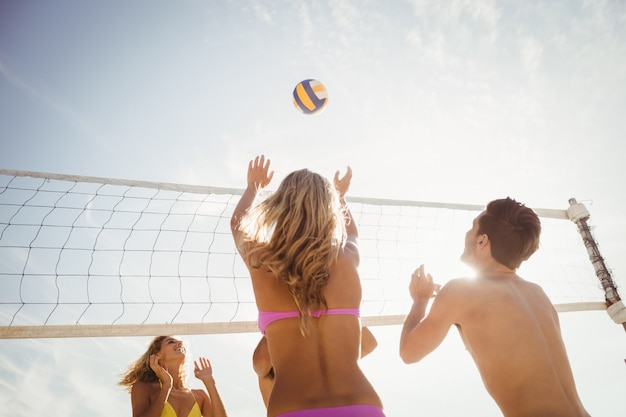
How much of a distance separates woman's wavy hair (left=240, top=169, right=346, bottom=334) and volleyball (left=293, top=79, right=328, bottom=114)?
3.60 m

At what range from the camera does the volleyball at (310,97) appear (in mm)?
5320

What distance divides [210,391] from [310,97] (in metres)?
3.61

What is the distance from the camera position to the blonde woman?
141cm

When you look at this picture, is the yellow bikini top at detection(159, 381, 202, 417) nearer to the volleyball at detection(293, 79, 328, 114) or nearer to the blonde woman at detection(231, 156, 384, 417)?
the blonde woman at detection(231, 156, 384, 417)

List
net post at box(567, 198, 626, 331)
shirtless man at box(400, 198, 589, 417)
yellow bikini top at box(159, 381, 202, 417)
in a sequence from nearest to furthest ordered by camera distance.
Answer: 1. shirtless man at box(400, 198, 589, 417)
2. yellow bikini top at box(159, 381, 202, 417)
3. net post at box(567, 198, 626, 331)

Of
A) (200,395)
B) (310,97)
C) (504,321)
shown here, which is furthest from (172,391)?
(310,97)

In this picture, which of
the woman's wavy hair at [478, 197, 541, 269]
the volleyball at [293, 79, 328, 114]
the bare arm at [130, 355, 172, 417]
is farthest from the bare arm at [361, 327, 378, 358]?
the volleyball at [293, 79, 328, 114]

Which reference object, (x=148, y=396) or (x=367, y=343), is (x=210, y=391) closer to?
(x=148, y=396)

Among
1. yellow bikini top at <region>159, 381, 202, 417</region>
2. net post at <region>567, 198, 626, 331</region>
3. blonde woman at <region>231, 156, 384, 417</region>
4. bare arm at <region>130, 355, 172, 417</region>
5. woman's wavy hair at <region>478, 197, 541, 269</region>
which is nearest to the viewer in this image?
blonde woman at <region>231, 156, 384, 417</region>

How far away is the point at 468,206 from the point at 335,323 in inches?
169

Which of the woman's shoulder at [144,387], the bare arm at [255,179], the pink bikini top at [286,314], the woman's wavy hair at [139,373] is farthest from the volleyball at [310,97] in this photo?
the pink bikini top at [286,314]

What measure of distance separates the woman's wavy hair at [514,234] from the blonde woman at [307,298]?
2.74 ft

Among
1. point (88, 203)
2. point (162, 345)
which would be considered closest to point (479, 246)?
point (162, 345)

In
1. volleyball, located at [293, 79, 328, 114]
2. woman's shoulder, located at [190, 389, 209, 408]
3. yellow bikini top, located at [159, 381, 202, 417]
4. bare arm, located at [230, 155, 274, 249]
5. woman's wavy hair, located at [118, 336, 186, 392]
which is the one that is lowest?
yellow bikini top, located at [159, 381, 202, 417]
